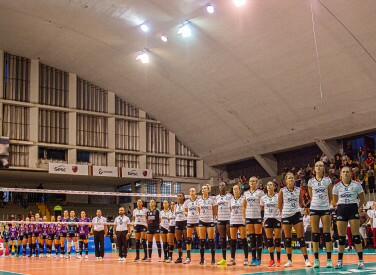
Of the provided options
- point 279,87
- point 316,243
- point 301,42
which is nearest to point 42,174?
point 279,87

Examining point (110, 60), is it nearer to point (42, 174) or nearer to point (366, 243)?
point (42, 174)

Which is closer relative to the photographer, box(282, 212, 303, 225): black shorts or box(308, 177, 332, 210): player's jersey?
box(308, 177, 332, 210): player's jersey

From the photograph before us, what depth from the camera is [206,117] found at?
3603cm

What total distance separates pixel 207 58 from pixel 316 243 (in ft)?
64.0

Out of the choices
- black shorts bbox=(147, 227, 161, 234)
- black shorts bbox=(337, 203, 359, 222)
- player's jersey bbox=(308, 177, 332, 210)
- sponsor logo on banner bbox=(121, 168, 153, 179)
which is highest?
sponsor logo on banner bbox=(121, 168, 153, 179)

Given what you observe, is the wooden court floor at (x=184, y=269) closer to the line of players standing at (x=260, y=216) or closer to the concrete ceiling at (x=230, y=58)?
the line of players standing at (x=260, y=216)

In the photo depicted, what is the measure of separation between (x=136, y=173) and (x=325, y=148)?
15157 millimetres

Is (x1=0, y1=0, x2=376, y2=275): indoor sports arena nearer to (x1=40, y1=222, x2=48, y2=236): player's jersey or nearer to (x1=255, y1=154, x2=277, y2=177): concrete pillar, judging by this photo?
(x1=255, y1=154, x2=277, y2=177): concrete pillar

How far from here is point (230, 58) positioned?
29328 millimetres

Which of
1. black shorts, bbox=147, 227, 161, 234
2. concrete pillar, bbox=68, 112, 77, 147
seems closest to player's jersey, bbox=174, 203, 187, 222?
black shorts, bbox=147, 227, 161, 234

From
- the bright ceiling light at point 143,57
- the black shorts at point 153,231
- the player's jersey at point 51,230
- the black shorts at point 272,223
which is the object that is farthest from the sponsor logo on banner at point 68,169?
the black shorts at point 272,223

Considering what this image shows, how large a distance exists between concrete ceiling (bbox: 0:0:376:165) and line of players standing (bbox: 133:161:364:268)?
1194 cm

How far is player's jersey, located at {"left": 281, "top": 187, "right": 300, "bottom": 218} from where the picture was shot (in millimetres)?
12930

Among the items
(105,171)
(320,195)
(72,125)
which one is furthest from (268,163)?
(320,195)
